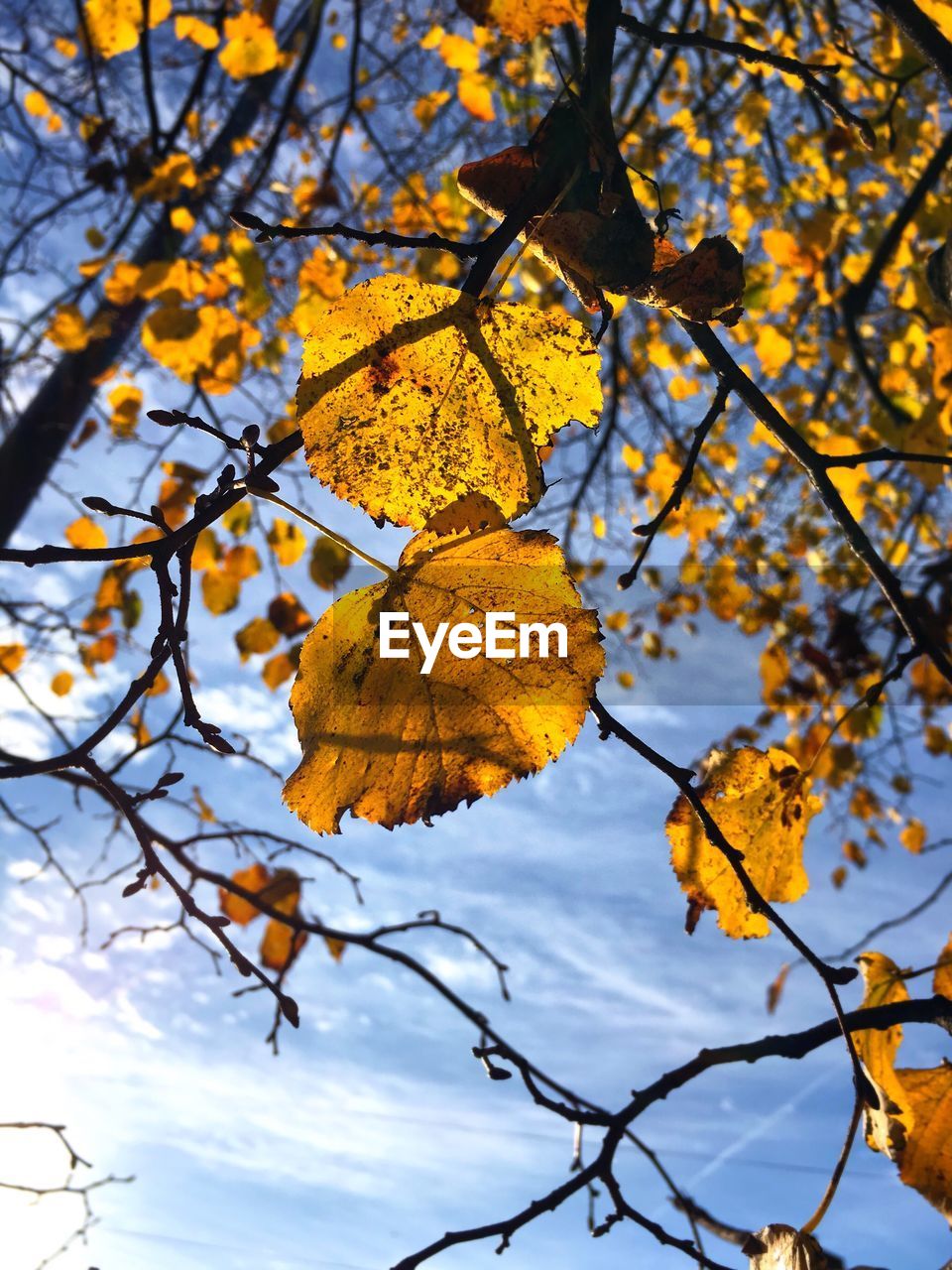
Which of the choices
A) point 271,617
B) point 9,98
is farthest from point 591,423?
point 9,98

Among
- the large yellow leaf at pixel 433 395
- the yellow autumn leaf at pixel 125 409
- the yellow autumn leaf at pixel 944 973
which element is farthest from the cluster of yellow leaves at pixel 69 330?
the yellow autumn leaf at pixel 944 973

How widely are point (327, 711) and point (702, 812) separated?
20 centimetres

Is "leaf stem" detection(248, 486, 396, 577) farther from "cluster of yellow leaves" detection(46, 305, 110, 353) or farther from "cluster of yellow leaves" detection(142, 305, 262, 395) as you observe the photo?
"cluster of yellow leaves" detection(46, 305, 110, 353)

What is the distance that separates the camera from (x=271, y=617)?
1879 mm

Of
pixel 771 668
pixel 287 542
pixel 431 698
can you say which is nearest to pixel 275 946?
pixel 287 542

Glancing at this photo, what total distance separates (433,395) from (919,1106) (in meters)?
0.55

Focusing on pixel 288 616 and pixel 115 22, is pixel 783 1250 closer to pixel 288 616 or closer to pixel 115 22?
pixel 288 616

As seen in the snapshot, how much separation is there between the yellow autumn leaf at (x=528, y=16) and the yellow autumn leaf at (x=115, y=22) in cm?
100

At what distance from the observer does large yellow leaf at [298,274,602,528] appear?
1.35 ft

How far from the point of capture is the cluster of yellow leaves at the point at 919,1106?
1.88 ft

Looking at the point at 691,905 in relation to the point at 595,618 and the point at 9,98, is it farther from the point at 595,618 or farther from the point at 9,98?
the point at 9,98

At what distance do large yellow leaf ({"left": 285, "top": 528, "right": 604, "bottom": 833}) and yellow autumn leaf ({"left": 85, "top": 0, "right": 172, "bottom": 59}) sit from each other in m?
1.62

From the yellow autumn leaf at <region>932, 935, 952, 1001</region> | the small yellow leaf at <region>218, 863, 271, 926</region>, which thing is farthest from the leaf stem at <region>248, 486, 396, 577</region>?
the small yellow leaf at <region>218, 863, 271, 926</region>

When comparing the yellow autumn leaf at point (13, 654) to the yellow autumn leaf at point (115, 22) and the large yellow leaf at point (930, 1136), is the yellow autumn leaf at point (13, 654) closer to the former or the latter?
the yellow autumn leaf at point (115, 22)
